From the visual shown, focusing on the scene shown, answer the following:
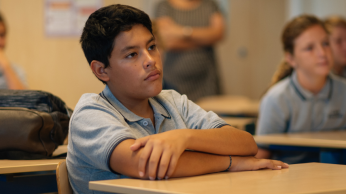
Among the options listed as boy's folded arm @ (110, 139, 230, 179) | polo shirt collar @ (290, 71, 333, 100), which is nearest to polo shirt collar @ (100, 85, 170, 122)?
boy's folded arm @ (110, 139, 230, 179)

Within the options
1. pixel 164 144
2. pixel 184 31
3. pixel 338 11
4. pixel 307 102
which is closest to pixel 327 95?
pixel 307 102

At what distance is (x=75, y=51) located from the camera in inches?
183

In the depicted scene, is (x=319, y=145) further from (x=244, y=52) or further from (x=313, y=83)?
(x=244, y=52)

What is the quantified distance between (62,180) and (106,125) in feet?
0.83

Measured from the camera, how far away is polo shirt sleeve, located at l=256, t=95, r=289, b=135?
8.21 ft

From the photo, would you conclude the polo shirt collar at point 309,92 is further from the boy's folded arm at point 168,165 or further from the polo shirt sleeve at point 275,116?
the boy's folded arm at point 168,165

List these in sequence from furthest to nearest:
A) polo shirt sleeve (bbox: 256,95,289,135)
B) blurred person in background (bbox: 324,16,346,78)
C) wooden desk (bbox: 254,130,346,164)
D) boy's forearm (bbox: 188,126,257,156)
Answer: blurred person in background (bbox: 324,16,346,78) → polo shirt sleeve (bbox: 256,95,289,135) → wooden desk (bbox: 254,130,346,164) → boy's forearm (bbox: 188,126,257,156)

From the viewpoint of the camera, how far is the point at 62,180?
4.02ft

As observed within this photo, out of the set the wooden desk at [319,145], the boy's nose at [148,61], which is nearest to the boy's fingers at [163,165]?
the boy's nose at [148,61]

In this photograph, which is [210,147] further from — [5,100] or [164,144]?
[5,100]

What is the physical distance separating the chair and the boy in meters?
0.02

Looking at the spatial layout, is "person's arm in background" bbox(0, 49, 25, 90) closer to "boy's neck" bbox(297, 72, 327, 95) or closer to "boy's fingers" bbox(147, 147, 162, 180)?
"boy's neck" bbox(297, 72, 327, 95)

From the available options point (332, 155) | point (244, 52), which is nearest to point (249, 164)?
point (332, 155)

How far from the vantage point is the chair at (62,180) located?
1210mm
